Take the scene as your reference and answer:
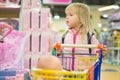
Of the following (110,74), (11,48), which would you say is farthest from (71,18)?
(110,74)

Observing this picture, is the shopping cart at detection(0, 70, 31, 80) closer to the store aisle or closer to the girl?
the girl

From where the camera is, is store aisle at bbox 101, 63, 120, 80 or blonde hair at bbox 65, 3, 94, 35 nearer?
blonde hair at bbox 65, 3, 94, 35

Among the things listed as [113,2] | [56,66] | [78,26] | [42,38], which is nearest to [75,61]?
[78,26]

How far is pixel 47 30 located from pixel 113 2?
1735cm

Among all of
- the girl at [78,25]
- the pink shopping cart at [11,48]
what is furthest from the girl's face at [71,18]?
the pink shopping cart at [11,48]

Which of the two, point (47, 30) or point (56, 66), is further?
point (47, 30)

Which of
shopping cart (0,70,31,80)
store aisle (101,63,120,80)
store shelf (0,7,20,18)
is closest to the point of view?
shopping cart (0,70,31,80)

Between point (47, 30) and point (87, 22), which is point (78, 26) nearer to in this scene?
point (87, 22)

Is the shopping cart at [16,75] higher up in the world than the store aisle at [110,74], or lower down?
higher up

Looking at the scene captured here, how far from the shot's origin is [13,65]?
99.0 inches

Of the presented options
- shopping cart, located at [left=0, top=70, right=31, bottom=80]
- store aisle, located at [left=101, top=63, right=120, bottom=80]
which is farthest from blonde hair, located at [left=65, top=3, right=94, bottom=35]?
store aisle, located at [left=101, top=63, right=120, bottom=80]

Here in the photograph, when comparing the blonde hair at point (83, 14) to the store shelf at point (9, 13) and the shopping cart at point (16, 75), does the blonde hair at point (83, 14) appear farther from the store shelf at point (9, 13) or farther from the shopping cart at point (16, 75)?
the store shelf at point (9, 13)

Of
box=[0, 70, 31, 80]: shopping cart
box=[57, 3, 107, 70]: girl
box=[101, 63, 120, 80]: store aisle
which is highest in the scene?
box=[57, 3, 107, 70]: girl

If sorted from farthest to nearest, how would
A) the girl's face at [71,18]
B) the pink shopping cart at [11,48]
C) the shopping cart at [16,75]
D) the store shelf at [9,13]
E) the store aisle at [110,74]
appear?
the store aisle at [110,74] < the store shelf at [9,13] < the girl's face at [71,18] < the pink shopping cart at [11,48] < the shopping cart at [16,75]
